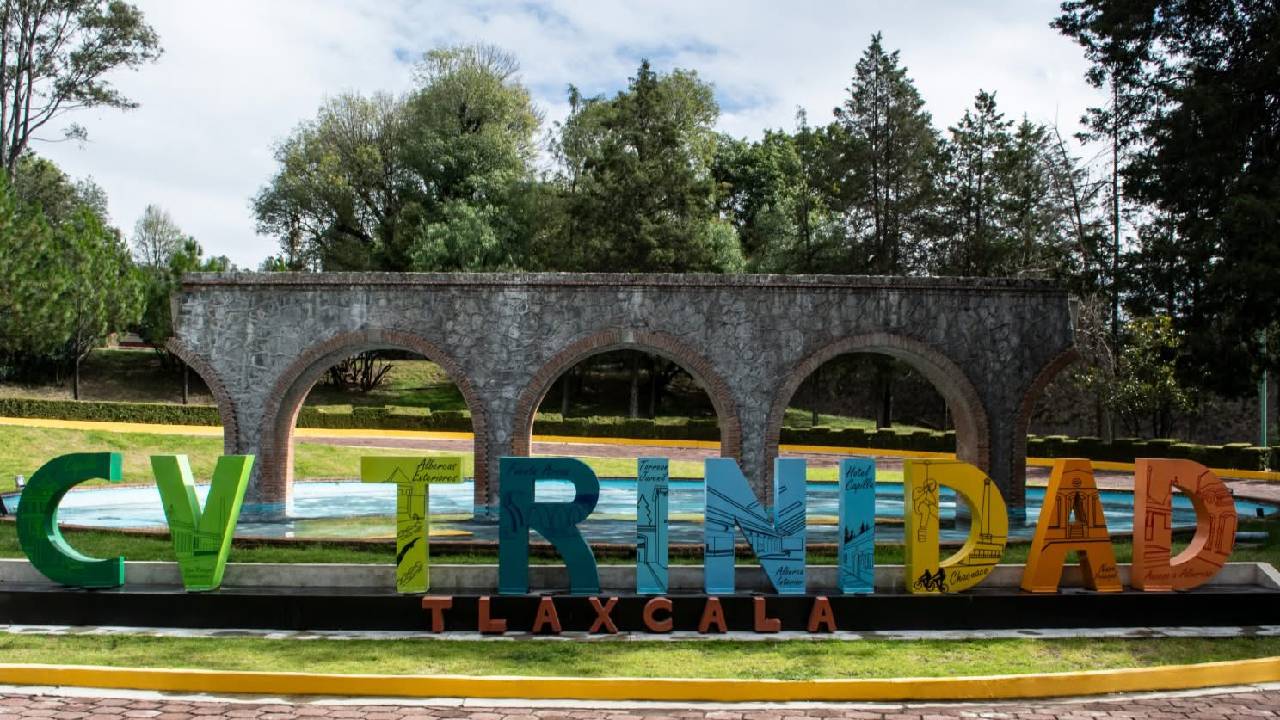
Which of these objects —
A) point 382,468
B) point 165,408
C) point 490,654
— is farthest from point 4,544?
point 165,408

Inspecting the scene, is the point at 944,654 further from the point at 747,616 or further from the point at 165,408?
the point at 165,408

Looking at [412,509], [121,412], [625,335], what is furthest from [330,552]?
[121,412]

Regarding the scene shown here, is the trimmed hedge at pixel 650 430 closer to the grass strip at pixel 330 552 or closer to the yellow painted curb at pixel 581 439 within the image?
the yellow painted curb at pixel 581 439

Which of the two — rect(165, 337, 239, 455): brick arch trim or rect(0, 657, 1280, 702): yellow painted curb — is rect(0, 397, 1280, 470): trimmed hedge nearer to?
rect(165, 337, 239, 455): brick arch trim

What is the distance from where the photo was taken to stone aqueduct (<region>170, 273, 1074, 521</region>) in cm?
1677

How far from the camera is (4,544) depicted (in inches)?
545

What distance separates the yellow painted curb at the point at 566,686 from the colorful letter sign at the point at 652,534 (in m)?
2.28

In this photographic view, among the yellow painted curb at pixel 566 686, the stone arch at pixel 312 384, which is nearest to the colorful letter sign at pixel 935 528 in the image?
the yellow painted curb at pixel 566 686

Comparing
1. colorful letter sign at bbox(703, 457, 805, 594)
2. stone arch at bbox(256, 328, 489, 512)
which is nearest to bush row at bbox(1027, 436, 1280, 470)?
stone arch at bbox(256, 328, 489, 512)

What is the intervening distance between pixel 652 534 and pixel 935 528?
2.81 m

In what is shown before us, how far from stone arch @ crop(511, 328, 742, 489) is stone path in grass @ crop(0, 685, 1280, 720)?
369 inches

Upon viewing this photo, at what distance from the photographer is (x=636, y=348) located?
1675 centimetres

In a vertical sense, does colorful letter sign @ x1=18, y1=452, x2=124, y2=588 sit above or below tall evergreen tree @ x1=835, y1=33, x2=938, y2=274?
below

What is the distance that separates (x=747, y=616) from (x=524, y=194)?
3515 centimetres
